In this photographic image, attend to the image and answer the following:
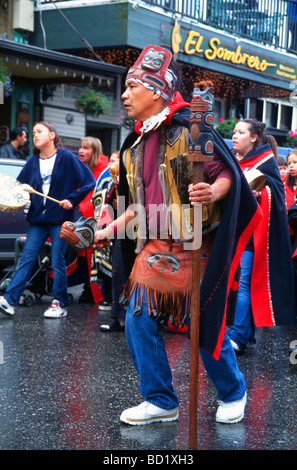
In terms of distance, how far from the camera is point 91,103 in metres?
16.2

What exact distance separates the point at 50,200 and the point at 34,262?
26.6 inches

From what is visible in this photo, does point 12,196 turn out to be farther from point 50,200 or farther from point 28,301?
point 28,301

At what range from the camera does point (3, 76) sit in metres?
12.8

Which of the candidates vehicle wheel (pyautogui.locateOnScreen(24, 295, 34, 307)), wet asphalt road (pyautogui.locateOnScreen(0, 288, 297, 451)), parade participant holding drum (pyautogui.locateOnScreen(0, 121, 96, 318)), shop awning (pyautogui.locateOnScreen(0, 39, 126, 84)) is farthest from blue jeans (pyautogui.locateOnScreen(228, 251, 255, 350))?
shop awning (pyautogui.locateOnScreen(0, 39, 126, 84))

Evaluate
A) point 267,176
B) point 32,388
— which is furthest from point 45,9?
point 32,388

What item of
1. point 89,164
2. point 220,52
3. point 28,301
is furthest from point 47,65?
point 28,301

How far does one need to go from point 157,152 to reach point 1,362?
2435 millimetres

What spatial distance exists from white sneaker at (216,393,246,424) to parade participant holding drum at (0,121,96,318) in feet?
12.9

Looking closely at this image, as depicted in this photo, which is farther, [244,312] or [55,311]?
[55,311]

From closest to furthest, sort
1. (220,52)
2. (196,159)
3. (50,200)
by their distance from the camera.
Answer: (196,159) < (50,200) < (220,52)

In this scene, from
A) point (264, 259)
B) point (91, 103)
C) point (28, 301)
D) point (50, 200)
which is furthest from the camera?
point (91, 103)

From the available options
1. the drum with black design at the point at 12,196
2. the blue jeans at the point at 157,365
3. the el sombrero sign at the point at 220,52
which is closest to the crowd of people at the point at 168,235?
the blue jeans at the point at 157,365

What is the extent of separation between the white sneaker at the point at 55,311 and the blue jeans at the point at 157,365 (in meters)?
3.81

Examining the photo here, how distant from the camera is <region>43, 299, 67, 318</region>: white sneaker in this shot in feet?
25.8
